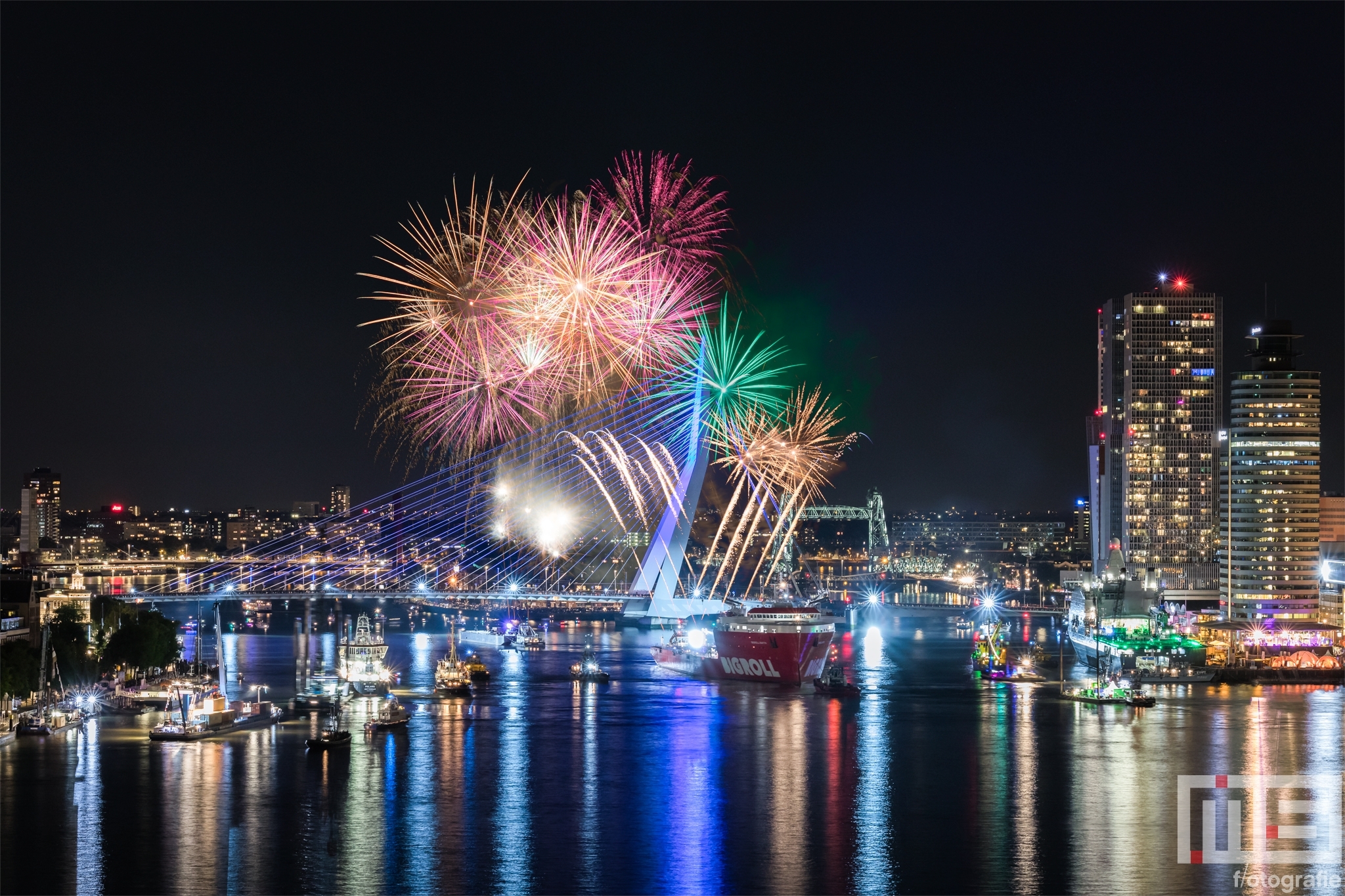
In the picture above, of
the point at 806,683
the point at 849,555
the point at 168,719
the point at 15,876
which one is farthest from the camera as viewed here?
the point at 849,555

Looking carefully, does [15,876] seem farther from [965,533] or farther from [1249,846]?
[965,533]

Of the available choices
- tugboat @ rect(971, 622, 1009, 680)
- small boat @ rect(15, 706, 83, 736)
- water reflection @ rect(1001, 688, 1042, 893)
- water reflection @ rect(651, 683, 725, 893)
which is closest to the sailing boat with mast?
small boat @ rect(15, 706, 83, 736)

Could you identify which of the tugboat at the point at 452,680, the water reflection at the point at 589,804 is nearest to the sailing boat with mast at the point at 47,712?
the tugboat at the point at 452,680

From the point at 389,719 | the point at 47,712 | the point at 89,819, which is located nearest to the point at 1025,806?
the point at 89,819

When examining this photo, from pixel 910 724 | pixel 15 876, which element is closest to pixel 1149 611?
pixel 910 724

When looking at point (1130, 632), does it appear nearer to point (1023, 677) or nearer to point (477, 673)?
point (1023, 677)

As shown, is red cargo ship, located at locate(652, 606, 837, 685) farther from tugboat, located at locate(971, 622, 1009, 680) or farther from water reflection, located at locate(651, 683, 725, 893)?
water reflection, located at locate(651, 683, 725, 893)

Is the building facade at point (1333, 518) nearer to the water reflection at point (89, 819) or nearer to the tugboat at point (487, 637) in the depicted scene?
the tugboat at point (487, 637)
